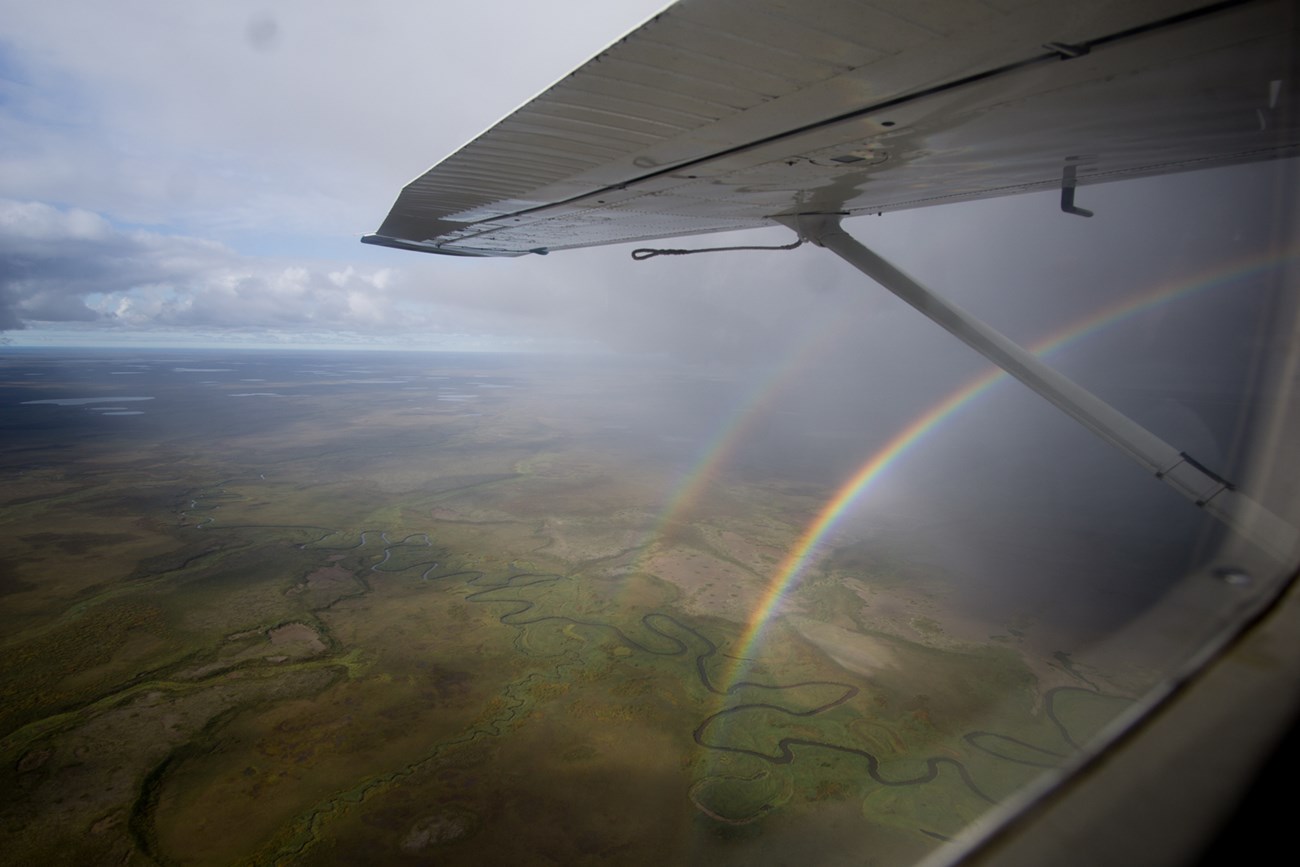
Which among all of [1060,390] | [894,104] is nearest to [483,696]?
[1060,390]

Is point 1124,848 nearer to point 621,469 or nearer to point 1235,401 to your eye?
point 621,469

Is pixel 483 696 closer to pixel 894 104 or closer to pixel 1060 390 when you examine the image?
pixel 1060 390

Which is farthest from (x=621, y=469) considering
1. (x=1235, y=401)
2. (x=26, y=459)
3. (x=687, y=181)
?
(x=1235, y=401)

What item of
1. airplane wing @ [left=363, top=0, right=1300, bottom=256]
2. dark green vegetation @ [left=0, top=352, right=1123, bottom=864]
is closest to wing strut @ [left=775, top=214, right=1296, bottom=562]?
airplane wing @ [left=363, top=0, right=1300, bottom=256]

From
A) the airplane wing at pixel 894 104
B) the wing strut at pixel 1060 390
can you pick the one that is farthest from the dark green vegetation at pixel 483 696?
the airplane wing at pixel 894 104

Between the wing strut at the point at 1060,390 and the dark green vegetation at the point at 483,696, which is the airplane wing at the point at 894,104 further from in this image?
the dark green vegetation at the point at 483,696

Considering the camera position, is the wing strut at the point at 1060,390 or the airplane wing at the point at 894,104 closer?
the airplane wing at the point at 894,104

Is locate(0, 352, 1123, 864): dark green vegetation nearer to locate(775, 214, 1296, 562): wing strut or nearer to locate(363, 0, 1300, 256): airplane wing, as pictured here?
locate(775, 214, 1296, 562): wing strut
